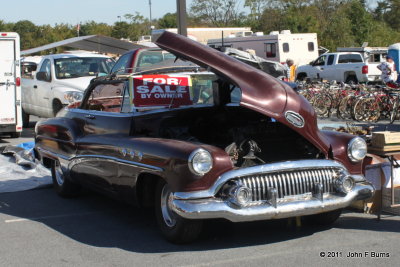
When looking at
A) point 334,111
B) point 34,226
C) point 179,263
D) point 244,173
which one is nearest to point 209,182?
point 244,173

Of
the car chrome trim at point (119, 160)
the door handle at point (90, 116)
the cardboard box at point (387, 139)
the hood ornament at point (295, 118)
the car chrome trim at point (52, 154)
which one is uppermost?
the door handle at point (90, 116)

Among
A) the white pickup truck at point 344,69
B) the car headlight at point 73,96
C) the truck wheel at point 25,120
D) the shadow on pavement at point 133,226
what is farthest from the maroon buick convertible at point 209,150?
the white pickup truck at point 344,69

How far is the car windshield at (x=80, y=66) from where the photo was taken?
1460 centimetres

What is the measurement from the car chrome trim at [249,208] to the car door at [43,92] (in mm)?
9590

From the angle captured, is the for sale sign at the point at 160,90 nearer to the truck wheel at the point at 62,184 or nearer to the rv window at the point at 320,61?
the truck wheel at the point at 62,184

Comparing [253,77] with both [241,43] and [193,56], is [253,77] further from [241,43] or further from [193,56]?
[241,43]

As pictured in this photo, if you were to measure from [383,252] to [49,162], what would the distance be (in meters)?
4.86

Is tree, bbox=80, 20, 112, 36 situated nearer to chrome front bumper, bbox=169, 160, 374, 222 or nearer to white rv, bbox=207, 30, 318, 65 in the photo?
white rv, bbox=207, 30, 318, 65

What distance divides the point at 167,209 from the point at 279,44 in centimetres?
2830

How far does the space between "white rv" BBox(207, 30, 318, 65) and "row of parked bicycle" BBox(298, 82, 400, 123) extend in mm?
13829

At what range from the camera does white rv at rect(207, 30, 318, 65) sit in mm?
33219

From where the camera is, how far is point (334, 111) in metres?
18.7

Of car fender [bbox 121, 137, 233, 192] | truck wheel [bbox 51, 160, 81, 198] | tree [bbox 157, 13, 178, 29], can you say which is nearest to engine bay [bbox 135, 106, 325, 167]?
car fender [bbox 121, 137, 233, 192]

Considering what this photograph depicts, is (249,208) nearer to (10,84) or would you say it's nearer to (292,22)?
(10,84)
